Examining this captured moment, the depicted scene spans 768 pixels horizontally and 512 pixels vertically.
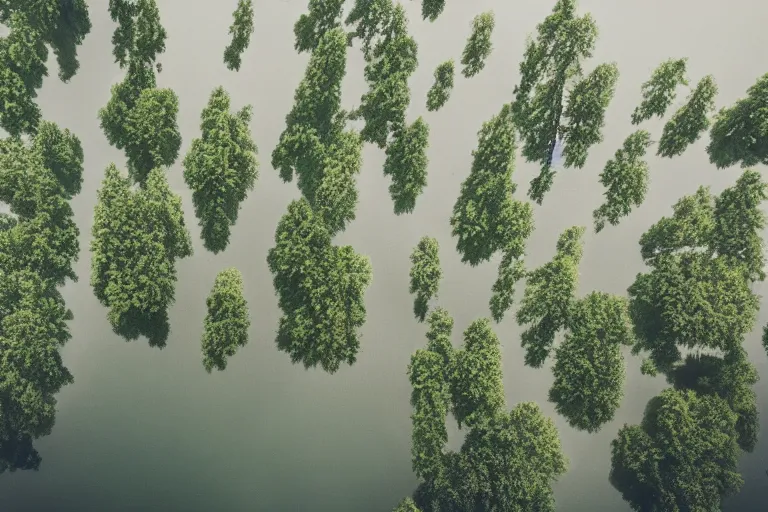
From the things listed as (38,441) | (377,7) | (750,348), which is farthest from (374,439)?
(377,7)

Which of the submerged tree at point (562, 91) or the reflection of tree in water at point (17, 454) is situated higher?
the submerged tree at point (562, 91)

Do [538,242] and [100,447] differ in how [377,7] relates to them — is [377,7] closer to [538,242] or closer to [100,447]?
[538,242]

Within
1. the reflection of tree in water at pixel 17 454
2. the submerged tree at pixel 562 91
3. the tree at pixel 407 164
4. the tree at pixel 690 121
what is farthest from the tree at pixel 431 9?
the reflection of tree in water at pixel 17 454

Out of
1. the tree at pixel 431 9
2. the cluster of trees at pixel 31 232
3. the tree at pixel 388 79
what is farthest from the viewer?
the tree at pixel 431 9

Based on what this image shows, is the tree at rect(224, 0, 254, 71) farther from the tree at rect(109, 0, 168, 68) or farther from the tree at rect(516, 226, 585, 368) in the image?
the tree at rect(516, 226, 585, 368)

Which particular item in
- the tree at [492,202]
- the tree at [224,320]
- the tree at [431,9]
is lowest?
the tree at [224,320]

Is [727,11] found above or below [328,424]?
above

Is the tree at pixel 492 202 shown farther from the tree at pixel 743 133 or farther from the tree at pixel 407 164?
the tree at pixel 743 133

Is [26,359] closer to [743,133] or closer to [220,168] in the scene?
[220,168]
